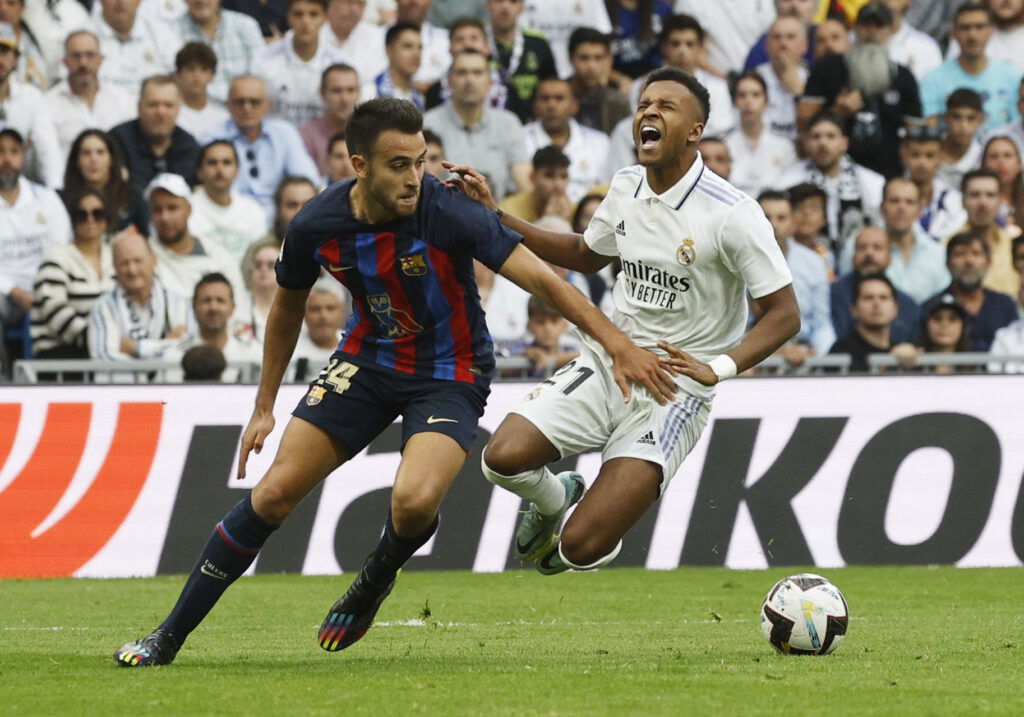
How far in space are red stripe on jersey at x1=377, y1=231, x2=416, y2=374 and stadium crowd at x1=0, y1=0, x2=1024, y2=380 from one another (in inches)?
Result: 198

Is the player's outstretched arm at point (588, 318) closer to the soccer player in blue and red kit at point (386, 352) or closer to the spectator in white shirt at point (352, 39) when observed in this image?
the soccer player in blue and red kit at point (386, 352)

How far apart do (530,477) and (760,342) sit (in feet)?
3.99

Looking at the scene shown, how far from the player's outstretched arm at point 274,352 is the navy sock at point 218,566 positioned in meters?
0.29

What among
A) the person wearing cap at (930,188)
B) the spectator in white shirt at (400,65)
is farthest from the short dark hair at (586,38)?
the person wearing cap at (930,188)

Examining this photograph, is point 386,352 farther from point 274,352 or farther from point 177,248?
point 177,248

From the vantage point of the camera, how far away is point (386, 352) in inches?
270

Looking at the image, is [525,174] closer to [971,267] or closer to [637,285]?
[971,267]

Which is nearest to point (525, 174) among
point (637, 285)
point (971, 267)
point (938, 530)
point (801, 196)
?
point (801, 196)

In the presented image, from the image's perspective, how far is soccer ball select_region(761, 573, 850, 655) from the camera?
6.93 m

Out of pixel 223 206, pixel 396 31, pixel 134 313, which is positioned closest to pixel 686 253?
pixel 134 313

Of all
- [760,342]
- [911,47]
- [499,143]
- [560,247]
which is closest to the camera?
[760,342]

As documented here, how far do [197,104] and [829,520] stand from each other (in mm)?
6531

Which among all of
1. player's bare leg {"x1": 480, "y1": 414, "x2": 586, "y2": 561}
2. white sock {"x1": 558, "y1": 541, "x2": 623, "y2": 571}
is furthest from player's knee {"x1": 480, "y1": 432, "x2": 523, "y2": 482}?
white sock {"x1": 558, "y1": 541, "x2": 623, "y2": 571}

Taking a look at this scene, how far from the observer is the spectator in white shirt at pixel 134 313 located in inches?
482
